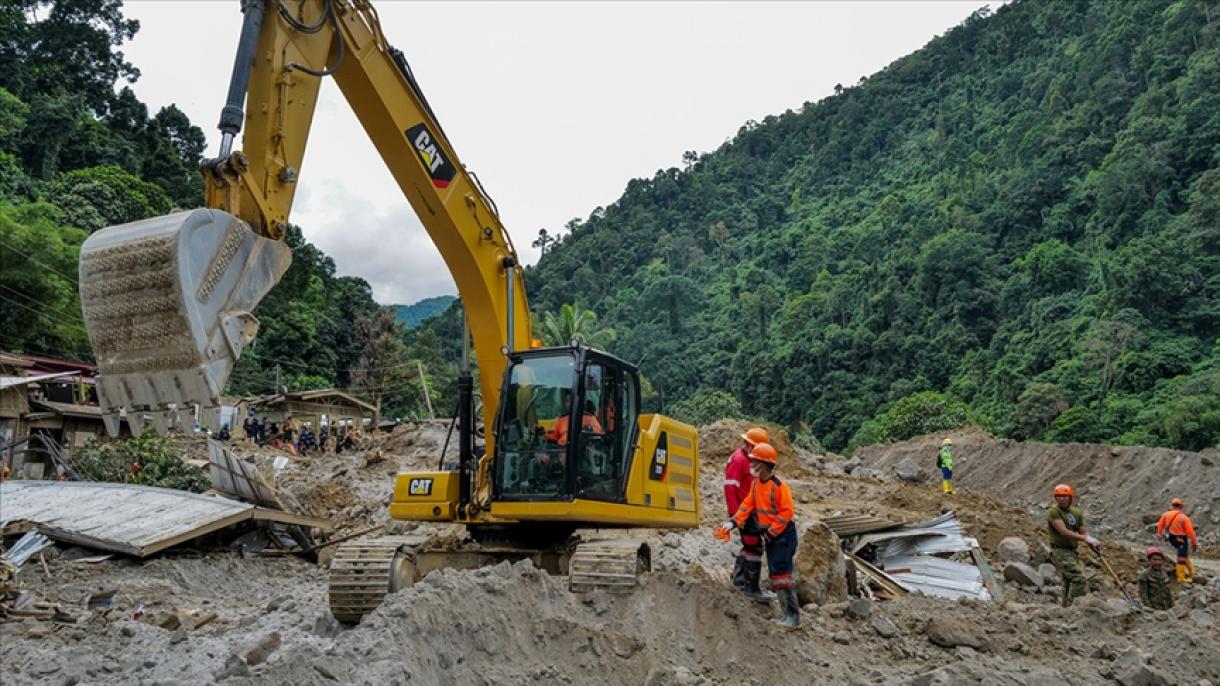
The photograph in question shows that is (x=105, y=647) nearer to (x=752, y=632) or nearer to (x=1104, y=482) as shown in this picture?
(x=752, y=632)

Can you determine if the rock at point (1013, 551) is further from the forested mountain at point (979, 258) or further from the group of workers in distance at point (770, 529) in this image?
the forested mountain at point (979, 258)

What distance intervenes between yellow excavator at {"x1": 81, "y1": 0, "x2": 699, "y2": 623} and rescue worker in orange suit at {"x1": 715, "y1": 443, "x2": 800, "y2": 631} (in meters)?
0.96

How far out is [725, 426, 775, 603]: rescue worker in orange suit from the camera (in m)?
7.18

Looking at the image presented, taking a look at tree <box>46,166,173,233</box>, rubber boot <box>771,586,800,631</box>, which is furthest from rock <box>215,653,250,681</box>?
tree <box>46,166,173,233</box>

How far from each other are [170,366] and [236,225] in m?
0.94

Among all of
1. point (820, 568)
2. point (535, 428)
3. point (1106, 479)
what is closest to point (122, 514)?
point (535, 428)

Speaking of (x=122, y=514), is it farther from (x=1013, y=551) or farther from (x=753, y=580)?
(x=1013, y=551)

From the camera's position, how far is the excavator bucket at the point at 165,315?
4984 mm

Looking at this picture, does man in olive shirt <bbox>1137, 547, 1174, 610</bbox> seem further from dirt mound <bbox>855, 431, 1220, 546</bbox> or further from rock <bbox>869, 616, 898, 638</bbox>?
dirt mound <bbox>855, 431, 1220, 546</bbox>

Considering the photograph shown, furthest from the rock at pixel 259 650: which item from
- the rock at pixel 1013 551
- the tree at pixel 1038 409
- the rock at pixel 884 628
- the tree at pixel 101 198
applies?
the tree at pixel 1038 409

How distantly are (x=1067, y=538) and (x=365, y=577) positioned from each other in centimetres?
651

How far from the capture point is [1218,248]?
1527 inches

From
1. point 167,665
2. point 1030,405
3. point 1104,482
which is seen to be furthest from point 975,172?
point 167,665

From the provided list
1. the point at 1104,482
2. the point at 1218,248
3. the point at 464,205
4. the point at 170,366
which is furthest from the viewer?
the point at 1218,248
